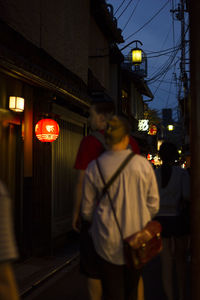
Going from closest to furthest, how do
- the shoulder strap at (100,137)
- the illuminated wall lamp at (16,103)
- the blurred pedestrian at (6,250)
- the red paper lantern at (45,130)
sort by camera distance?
the blurred pedestrian at (6,250) → the shoulder strap at (100,137) → the illuminated wall lamp at (16,103) → the red paper lantern at (45,130)

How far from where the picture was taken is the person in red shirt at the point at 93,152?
3.77 metres

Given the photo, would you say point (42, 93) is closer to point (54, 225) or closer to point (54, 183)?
point (54, 183)

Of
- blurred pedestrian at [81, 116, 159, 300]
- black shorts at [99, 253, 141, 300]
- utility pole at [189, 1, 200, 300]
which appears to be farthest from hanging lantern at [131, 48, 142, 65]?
black shorts at [99, 253, 141, 300]

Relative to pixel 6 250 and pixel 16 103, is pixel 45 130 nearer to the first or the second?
pixel 16 103

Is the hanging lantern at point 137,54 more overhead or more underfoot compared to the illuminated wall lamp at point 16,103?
more overhead

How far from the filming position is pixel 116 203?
326cm

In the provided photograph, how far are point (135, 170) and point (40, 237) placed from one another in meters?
6.02

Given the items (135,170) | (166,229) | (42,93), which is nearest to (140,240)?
(135,170)

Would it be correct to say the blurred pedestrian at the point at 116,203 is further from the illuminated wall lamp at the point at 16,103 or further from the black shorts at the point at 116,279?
the illuminated wall lamp at the point at 16,103

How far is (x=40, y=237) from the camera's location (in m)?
8.75

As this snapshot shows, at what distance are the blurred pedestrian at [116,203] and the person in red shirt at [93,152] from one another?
29 cm

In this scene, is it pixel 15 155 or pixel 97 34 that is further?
pixel 97 34

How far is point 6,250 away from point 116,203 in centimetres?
99

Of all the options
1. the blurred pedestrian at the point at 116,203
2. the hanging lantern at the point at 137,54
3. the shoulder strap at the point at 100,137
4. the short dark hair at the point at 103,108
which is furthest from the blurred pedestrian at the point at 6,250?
the hanging lantern at the point at 137,54
